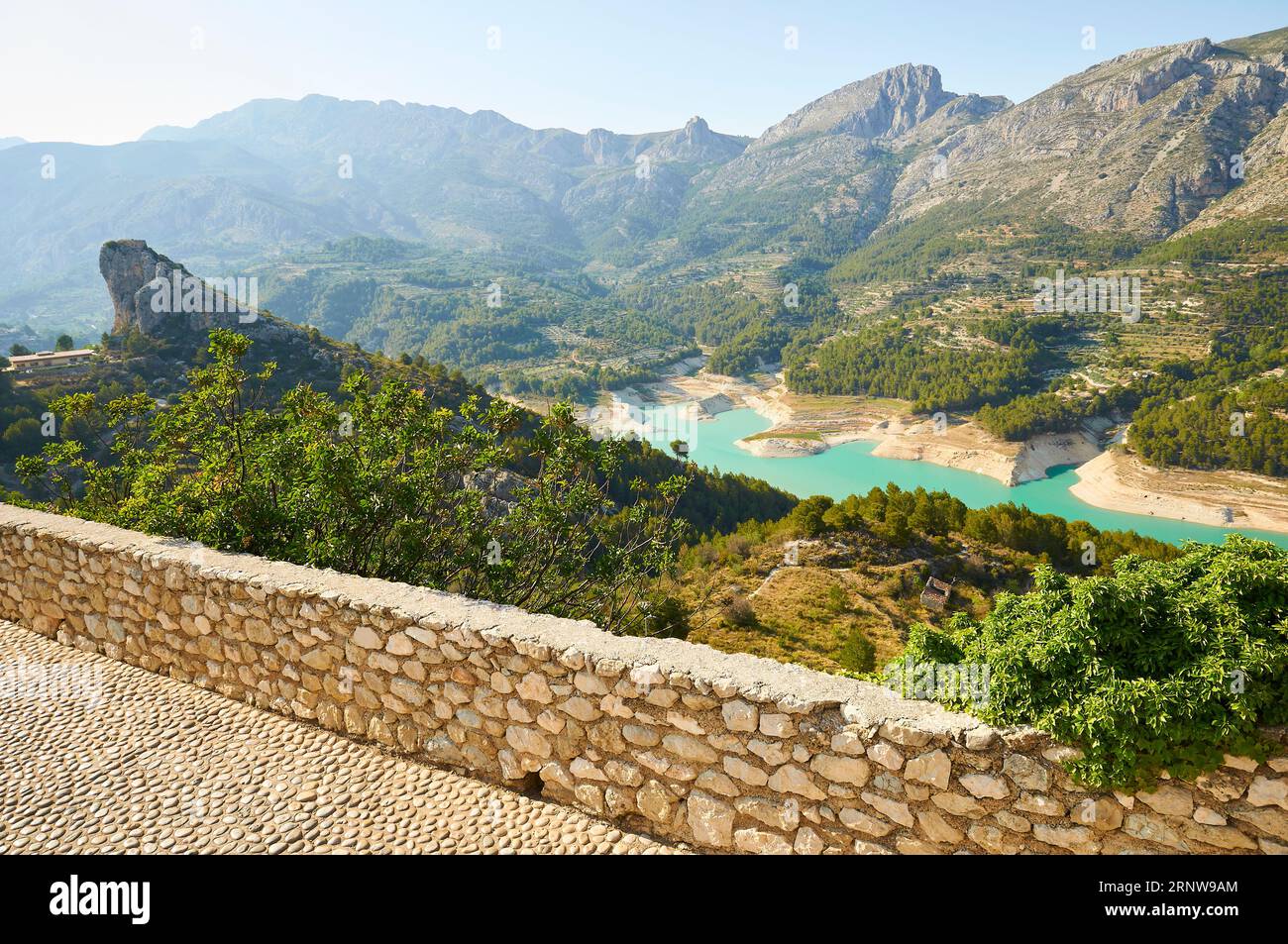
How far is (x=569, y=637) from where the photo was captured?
3762 mm

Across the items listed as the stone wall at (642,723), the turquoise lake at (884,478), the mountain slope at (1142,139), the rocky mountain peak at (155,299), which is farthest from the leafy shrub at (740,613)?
the mountain slope at (1142,139)

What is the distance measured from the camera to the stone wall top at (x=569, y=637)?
10.3 ft

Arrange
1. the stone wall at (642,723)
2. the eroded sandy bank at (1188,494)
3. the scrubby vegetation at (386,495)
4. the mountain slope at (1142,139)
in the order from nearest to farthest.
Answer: the stone wall at (642,723) → the scrubby vegetation at (386,495) → the eroded sandy bank at (1188,494) → the mountain slope at (1142,139)

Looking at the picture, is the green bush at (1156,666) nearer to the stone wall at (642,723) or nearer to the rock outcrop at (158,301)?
the stone wall at (642,723)

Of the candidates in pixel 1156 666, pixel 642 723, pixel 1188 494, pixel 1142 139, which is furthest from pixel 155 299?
pixel 1142 139

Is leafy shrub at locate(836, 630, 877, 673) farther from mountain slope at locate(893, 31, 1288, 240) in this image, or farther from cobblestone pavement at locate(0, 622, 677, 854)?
mountain slope at locate(893, 31, 1288, 240)

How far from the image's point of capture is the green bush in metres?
2.57

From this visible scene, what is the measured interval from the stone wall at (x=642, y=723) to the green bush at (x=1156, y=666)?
130mm

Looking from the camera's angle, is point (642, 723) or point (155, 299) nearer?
point (642, 723)

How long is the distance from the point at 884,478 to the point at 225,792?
70.0 m

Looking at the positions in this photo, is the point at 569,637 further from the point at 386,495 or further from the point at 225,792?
the point at 386,495

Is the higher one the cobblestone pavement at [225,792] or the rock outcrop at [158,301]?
the rock outcrop at [158,301]

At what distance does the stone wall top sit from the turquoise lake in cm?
5460

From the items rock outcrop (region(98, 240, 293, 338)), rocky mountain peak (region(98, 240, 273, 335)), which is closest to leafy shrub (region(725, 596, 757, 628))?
rock outcrop (region(98, 240, 293, 338))
